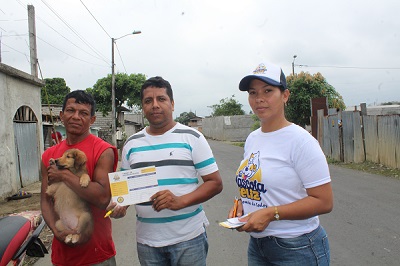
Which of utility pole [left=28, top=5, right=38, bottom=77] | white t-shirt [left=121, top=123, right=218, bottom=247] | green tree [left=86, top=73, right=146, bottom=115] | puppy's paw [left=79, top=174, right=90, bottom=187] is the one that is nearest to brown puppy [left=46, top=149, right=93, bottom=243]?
puppy's paw [left=79, top=174, right=90, bottom=187]

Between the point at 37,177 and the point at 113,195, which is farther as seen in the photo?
the point at 37,177

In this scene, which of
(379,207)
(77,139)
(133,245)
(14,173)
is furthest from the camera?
(14,173)

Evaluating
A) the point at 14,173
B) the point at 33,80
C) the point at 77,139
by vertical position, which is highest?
the point at 33,80

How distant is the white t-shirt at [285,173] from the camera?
1.75 meters

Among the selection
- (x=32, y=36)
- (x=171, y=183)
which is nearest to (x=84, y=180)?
(x=171, y=183)

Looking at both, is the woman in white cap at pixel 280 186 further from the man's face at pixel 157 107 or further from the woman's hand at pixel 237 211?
the man's face at pixel 157 107

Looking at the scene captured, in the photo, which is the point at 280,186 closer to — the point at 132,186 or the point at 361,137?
the point at 132,186

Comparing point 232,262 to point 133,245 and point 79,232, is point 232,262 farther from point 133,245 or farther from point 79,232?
point 79,232

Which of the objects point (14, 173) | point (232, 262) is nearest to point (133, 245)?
point (232, 262)

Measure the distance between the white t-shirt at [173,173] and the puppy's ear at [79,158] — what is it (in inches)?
12.9

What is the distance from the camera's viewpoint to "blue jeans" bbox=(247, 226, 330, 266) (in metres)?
1.83

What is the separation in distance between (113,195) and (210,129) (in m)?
43.5

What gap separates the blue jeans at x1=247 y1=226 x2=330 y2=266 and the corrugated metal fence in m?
9.43

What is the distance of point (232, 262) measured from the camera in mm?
4004
